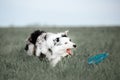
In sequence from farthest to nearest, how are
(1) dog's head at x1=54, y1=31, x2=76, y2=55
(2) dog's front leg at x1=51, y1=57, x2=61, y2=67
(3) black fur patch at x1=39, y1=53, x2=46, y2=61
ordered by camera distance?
(3) black fur patch at x1=39, y1=53, x2=46, y2=61 → (2) dog's front leg at x1=51, y1=57, x2=61, y2=67 → (1) dog's head at x1=54, y1=31, x2=76, y2=55

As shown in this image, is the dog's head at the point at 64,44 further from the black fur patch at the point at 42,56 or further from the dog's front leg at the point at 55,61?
the black fur patch at the point at 42,56

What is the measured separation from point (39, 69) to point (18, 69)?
666 mm

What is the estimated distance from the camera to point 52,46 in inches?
356

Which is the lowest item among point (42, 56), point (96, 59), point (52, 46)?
point (96, 59)

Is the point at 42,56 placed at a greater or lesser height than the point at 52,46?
lesser

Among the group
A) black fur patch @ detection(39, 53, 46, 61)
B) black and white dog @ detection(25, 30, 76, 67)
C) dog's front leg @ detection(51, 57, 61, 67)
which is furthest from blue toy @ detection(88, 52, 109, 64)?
black fur patch @ detection(39, 53, 46, 61)

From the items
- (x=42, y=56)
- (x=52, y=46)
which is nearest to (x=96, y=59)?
(x=52, y=46)

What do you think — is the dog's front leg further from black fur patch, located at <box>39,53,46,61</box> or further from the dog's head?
black fur patch, located at <box>39,53,46,61</box>

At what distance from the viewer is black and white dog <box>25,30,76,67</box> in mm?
8820

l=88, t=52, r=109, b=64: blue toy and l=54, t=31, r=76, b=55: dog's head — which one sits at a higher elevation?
l=54, t=31, r=76, b=55: dog's head

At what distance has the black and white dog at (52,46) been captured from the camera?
28.9ft

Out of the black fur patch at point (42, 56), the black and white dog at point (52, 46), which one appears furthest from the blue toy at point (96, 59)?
Result: the black fur patch at point (42, 56)

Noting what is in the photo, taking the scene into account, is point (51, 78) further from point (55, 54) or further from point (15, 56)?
point (15, 56)

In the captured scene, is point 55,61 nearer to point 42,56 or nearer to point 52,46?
point 52,46
